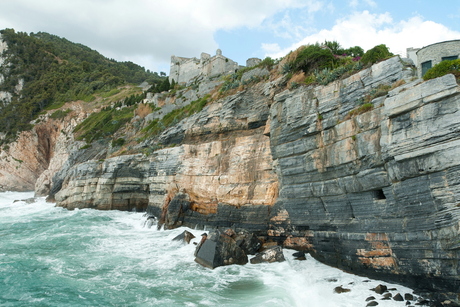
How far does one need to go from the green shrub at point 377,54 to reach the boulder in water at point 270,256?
9309 millimetres

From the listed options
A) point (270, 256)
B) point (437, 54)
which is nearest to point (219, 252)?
point (270, 256)

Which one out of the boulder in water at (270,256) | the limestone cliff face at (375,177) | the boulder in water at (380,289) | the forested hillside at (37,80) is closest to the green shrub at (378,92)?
the limestone cliff face at (375,177)

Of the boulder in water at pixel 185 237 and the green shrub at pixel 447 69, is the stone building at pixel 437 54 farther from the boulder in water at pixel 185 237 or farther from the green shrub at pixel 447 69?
the boulder in water at pixel 185 237

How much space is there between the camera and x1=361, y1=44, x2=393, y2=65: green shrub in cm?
1245

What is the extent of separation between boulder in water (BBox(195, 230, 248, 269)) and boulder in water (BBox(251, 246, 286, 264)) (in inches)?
20.2

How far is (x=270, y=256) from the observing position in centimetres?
1335

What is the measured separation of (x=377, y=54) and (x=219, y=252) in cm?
1106

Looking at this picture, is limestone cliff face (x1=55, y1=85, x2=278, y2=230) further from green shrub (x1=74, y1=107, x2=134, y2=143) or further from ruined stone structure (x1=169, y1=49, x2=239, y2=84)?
ruined stone structure (x1=169, y1=49, x2=239, y2=84)

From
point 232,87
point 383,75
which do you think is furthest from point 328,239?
point 232,87

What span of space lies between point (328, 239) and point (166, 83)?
4436 cm

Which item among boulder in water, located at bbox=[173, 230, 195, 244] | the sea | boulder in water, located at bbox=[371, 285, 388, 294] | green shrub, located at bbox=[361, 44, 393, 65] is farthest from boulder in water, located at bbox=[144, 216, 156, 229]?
green shrub, located at bbox=[361, 44, 393, 65]

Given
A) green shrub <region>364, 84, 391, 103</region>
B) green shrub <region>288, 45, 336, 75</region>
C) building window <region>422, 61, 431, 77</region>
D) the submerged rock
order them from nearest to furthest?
the submerged rock < building window <region>422, 61, 431, 77</region> < green shrub <region>364, 84, 391, 103</region> < green shrub <region>288, 45, 336, 75</region>

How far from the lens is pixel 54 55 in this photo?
8044 cm

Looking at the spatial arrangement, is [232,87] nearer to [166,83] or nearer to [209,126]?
[209,126]
